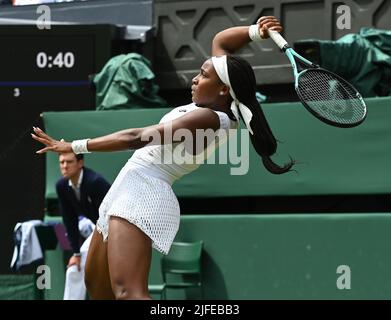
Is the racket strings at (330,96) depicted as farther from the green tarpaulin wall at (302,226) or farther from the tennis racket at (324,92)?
the green tarpaulin wall at (302,226)

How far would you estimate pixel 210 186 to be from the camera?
805 centimetres

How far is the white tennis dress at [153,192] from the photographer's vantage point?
4.43m

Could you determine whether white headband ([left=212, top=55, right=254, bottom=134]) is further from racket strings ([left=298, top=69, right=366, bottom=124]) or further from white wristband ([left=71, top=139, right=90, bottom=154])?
white wristband ([left=71, top=139, right=90, bottom=154])

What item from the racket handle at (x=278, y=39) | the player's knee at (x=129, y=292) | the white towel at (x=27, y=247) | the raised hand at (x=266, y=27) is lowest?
the white towel at (x=27, y=247)

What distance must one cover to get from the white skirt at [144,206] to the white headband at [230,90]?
0.45 m

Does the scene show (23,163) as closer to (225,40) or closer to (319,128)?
(319,128)

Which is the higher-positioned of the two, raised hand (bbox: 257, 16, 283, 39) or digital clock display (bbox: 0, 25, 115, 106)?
raised hand (bbox: 257, 16, 283, 39)

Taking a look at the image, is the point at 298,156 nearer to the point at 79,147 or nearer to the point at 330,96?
the point at 330,96

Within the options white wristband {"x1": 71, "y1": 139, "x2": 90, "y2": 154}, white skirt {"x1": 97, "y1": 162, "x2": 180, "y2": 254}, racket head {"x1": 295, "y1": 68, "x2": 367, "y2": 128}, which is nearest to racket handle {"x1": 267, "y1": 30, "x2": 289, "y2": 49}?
racket head {"x1": 295, "y1": 68, "x2": 367, "y2": 128}

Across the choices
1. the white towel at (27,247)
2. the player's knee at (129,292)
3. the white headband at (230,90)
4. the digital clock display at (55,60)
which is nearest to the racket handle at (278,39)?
the white headband at (230,90)

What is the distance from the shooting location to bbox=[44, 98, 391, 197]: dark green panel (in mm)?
7543

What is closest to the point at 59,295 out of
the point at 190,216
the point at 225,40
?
the point at 190,216

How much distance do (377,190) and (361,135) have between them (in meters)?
0.42

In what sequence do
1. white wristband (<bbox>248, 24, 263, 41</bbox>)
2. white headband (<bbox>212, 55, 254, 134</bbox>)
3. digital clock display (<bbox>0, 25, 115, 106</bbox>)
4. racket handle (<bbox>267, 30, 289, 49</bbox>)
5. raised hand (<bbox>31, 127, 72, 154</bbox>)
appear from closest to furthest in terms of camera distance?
raised hand (<bbox>31, 127, 72, 154</bbox>) → white headband (<bbox>212, 55, 254, 134</bbox>) → racket handle (<bbox>267, 30, 289, 49</bbox>) → white wristband (<bbox>248, 24, 263, 41</bbox>) → digital clock display (<bbox>0, 25, 115, 106</bbox>)
